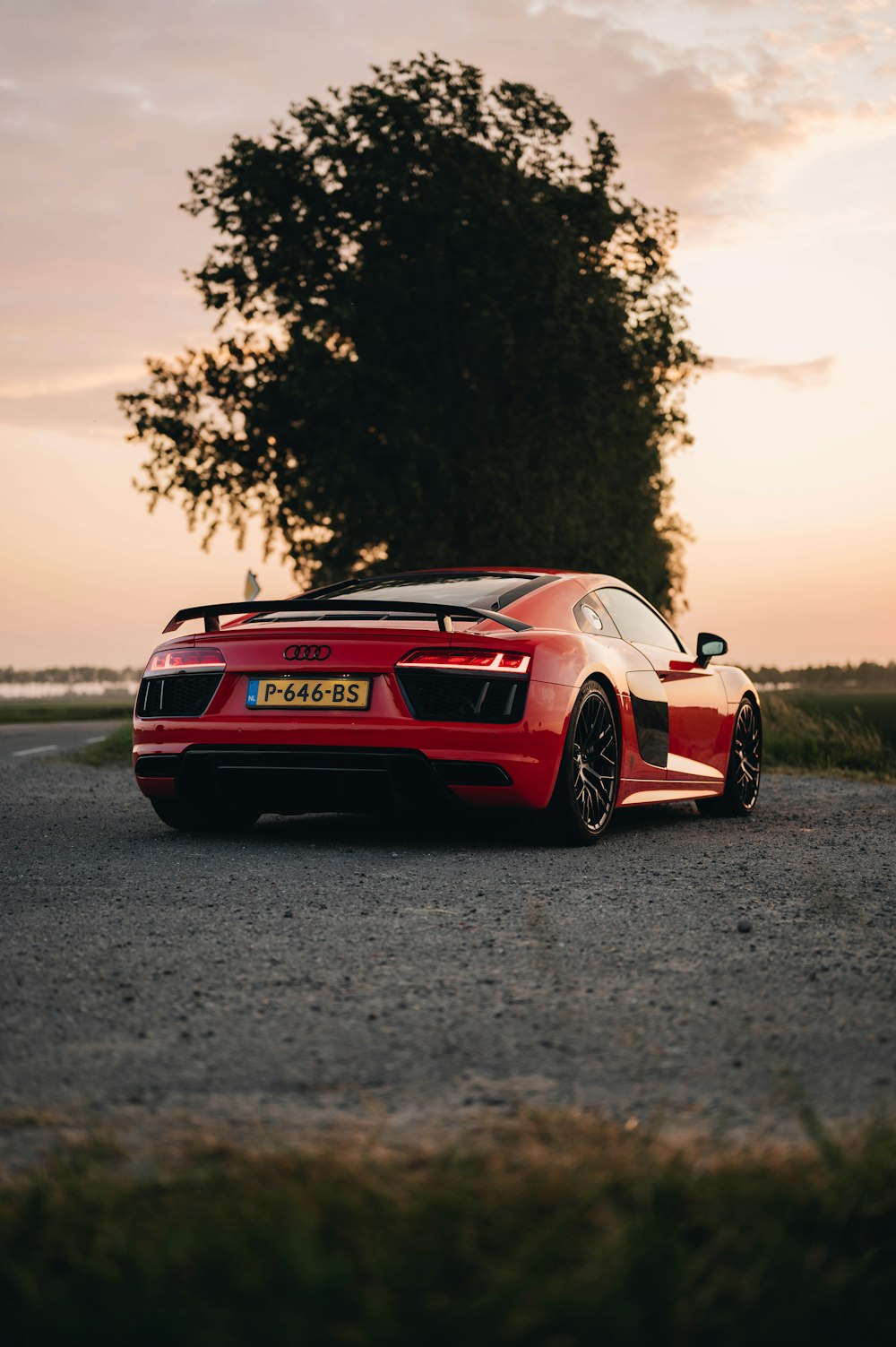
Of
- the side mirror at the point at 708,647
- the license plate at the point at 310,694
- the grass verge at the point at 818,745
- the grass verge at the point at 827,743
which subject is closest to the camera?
the license plate at the point at 310,694

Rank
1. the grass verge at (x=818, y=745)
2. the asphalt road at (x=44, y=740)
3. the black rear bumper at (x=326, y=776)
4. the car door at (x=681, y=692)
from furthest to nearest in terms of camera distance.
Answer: the asphalt road at (x=44, y=740), the grass verge at (x=818, y=745), the car door at (x=681, y=692), the black rear bumper at (x=326, y=776)

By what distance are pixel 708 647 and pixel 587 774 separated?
75.7 inches

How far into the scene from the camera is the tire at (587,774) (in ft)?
21.0

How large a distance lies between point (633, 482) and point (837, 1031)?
4179 centimetres

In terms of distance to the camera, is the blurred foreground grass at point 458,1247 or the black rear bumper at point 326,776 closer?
the blurred foreground grass at point 458,1247

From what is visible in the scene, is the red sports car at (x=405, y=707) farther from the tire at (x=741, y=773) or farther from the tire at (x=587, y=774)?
the tire at (x=741, y=773)

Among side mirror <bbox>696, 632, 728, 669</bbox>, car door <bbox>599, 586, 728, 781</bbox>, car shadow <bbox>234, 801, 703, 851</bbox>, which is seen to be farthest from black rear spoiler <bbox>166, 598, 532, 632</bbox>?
side mirror <bbox>696, 632, 728, 669</bbox>

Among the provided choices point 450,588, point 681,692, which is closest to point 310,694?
point 450,588

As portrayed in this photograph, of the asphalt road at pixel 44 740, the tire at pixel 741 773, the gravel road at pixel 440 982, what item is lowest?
the gravel road at pixel 440 982

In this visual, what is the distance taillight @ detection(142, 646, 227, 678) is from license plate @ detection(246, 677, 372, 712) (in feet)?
0.75

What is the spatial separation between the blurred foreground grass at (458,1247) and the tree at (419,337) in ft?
73.1

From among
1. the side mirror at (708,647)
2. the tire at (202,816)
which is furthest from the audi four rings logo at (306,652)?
the side mirror at (708,647)

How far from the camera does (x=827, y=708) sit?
1880cm

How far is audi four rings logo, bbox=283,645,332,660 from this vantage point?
6.32 meters
